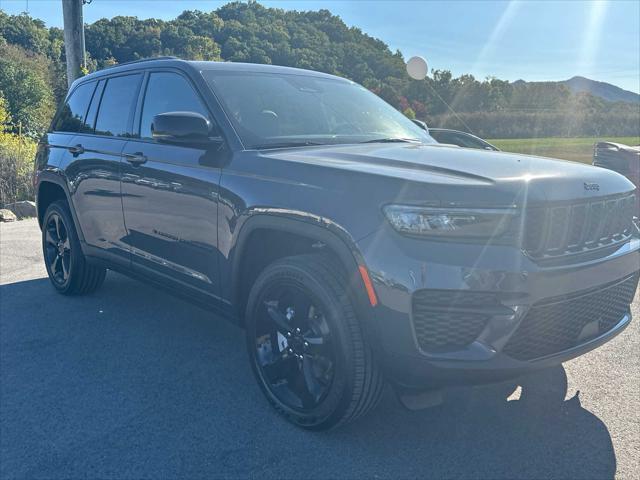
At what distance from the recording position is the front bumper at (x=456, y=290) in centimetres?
239

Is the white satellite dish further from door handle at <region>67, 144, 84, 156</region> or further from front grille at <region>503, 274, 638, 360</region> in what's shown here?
front grille at <region>503, 274, 638, 360</region>

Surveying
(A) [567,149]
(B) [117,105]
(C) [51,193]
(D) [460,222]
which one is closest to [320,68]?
(A) [567,149]

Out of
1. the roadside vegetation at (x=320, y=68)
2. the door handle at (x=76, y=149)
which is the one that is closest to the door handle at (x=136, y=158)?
the door handle at (x=76, y=149)

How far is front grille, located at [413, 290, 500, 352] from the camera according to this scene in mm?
2396

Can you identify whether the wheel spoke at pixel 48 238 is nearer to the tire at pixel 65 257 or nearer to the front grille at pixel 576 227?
the tire at pixel 65 257

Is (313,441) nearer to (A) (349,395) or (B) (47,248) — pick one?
(A) (349,395)

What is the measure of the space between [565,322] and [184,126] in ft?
7.12

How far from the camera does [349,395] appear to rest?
8.89 feet

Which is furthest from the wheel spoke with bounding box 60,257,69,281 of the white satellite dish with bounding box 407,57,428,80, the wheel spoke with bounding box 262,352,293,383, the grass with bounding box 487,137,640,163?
the grass with bounding box 487,137,640,163

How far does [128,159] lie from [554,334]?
9.59 ft

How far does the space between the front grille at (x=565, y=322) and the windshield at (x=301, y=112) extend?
167 centimetres

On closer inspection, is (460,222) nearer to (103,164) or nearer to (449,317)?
(449,317)

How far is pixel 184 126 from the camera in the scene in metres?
3.26

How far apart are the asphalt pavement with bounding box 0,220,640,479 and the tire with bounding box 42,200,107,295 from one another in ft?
2.95
